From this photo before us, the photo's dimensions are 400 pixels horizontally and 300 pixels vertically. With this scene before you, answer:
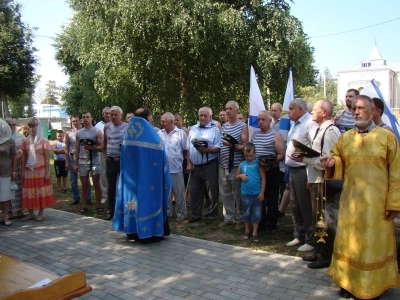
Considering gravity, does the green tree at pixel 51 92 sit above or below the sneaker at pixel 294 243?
above

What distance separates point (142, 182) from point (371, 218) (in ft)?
10.6

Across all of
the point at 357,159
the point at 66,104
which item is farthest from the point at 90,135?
the point at 66,104

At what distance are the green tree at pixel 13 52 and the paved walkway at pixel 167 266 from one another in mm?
25665

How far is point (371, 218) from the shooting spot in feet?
12.3

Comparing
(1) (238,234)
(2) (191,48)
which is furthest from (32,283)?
(2) (191,48)

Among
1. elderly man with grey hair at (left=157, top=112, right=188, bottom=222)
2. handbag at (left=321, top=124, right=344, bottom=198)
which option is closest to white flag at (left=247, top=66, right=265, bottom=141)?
elderly man with grey hair at (left=157, top=112, right=188, bottom=222)

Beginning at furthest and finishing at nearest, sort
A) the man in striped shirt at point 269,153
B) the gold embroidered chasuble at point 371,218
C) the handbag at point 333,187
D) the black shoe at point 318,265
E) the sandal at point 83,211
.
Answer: the sandal at point 83,211 → the man in striped shirt at point 269,153 → the black shoe at point 318,265 → the handbag at point 333,187 → the gold embroidered chasuble at point 371,218

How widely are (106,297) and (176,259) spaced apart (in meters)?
1.26

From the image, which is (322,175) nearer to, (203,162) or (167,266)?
(167,266)

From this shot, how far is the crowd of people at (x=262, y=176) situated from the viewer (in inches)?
148

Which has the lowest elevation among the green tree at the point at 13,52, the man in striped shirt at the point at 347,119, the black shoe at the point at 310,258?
the black shoe at the point at 310,258

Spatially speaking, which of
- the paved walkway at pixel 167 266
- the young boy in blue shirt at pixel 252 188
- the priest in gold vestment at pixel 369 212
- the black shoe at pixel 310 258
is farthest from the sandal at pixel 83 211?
the priest in gold vestment at pixel 369 212

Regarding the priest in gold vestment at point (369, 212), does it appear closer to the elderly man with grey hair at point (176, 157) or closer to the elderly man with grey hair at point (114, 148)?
the elderly man with grey hair at point (176, 157)

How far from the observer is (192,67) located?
1966 cm
